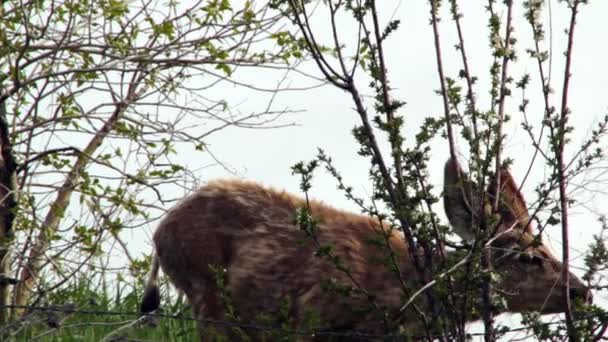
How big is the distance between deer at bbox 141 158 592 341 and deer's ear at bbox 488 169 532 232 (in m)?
0.02

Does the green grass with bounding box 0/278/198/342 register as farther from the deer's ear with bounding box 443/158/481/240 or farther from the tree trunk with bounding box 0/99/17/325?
the deer's ear with bounding box 443/158/481/240

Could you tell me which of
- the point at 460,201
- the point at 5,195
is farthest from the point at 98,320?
the point at 460,201

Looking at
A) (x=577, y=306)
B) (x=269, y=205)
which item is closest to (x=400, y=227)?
(x=577, y=306)

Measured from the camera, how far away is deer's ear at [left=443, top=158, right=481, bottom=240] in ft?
20.4

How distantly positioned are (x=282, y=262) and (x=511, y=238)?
159 cm

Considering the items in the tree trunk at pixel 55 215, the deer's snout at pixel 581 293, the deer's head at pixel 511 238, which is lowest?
the deer's snout at pixel 581 293

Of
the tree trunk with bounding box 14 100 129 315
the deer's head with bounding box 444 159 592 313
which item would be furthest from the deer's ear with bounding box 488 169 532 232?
the tree trunk with bounding box 14 100 129 315

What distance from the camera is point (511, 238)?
7047 mm

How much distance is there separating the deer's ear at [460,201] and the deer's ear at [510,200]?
0.13 m

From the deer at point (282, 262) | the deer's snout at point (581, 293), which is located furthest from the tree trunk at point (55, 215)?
the deer's snout at point (581, 293)

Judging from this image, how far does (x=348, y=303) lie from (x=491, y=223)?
5.27 feet

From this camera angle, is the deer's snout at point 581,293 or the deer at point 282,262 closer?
the deer's snout at point 581,293

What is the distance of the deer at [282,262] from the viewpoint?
7.41 m

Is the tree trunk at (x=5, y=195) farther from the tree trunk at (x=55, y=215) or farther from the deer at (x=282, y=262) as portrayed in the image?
the deer at (x=282, y=262)
